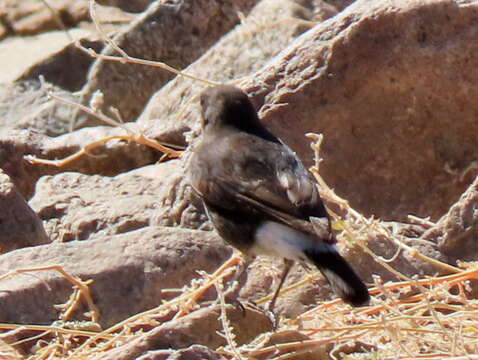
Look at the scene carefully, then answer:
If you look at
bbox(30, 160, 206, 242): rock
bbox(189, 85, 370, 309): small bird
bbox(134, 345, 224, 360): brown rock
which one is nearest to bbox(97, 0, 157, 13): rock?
bbox(30, 160, 206, 242): rock

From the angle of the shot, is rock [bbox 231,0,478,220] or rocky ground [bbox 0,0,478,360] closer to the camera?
rocky ground [bbox 0,0,478,360]

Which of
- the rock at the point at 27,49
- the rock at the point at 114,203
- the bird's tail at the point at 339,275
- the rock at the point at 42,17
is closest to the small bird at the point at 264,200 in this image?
the bird's tail at the point at 339,275

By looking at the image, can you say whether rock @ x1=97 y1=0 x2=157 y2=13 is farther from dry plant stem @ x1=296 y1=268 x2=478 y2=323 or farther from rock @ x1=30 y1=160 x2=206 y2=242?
dry plant stem @ x1=296 y1=268 x2=478 y2=323

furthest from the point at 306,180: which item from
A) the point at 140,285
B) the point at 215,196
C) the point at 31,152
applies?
the point at 31,152

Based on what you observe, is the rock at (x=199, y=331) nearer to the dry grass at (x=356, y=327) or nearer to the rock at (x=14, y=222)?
the dry grass at (x=356, y=327)

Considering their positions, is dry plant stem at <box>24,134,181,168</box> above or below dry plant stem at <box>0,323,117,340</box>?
above

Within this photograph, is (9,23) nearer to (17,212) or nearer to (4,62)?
(4,62)

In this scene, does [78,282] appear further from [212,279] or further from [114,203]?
[114,203]
